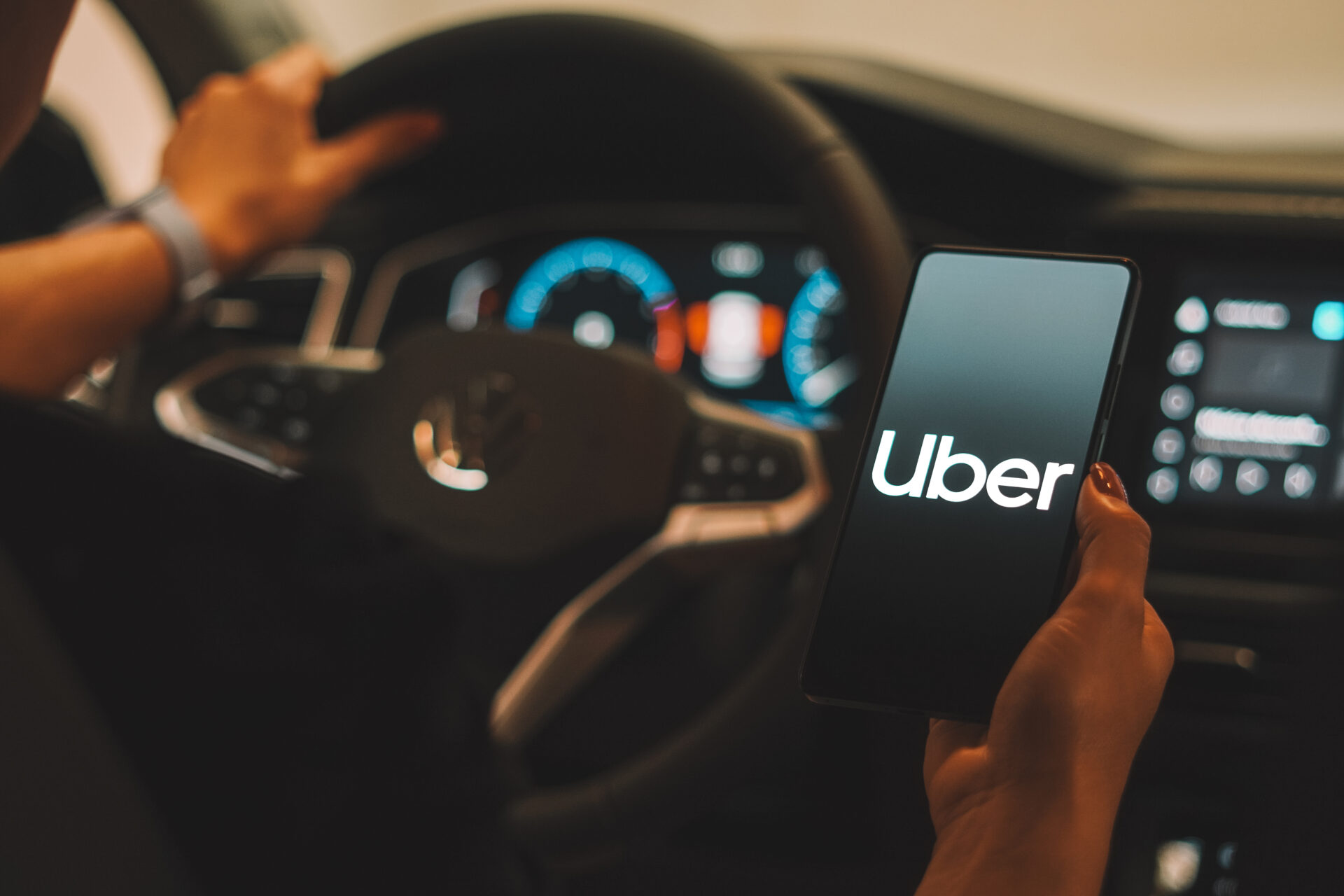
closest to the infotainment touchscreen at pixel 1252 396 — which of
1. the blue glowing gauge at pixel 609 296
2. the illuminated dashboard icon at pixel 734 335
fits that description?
the illuminated dashboard icon at pixel 734 335

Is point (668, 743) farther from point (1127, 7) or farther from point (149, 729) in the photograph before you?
point (1127, 7)

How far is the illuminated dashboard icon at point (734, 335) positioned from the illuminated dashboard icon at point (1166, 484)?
0.38m

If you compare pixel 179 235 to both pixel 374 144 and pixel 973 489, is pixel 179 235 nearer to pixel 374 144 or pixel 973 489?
pixel 374 144

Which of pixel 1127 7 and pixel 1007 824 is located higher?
pixel 1127 7

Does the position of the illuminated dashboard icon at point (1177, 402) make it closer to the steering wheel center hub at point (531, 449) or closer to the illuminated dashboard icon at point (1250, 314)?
the illuminated dashboard icon at point (1250, 314)

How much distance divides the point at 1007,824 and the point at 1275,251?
722 millimetres

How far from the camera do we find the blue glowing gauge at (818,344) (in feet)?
3.61

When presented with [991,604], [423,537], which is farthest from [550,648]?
[991,604]

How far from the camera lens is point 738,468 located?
23.5 inches

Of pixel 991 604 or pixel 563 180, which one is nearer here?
pixel 991 604

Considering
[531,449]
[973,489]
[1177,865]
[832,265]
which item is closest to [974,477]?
[973,489]

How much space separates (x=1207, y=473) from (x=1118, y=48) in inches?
20.6

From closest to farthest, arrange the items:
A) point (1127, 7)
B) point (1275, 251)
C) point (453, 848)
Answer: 1. point (453, 848)
2. point (1275, 251)
3. point (1127, 7)

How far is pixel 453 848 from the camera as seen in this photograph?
400 millimetres
